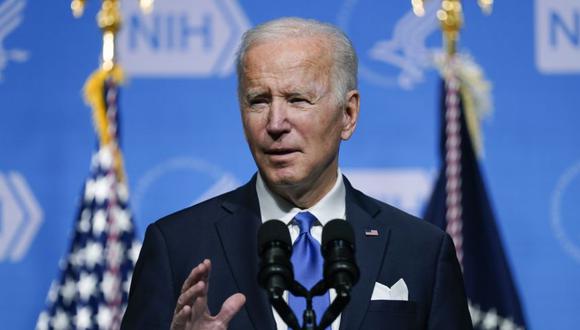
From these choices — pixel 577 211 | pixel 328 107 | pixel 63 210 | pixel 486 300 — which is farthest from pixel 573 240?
pixel 328 107

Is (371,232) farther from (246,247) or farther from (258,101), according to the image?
(258,101)

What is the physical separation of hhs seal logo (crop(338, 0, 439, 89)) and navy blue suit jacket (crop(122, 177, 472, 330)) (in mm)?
1884

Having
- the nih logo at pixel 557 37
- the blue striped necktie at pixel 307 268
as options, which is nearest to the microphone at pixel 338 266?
Result: the blue striped necktie at pixel 307 268

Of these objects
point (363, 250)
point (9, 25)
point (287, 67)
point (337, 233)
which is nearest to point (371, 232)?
point (363, 250)

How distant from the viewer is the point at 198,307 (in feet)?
5.42

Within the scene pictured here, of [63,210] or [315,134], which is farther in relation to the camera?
[63,210]

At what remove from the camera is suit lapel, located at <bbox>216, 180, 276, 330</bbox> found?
193 cm

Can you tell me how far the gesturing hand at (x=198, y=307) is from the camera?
5.32 feet

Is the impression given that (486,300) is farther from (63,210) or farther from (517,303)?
(63,210)

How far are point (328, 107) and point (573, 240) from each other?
7.28 ft

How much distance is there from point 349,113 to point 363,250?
0.28 meters

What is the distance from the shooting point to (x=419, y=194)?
12.9 feet

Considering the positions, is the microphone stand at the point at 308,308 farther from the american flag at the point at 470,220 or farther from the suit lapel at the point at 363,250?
the american flag at the point at 470,220

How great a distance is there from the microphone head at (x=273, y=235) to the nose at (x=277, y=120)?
34cm
